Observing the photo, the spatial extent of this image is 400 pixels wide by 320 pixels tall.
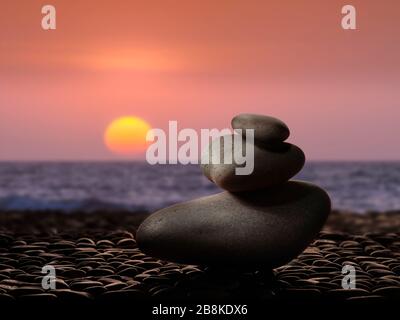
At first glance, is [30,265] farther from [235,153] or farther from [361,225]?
[361,225]

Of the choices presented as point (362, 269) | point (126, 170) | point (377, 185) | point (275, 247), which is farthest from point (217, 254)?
point (126, 170)

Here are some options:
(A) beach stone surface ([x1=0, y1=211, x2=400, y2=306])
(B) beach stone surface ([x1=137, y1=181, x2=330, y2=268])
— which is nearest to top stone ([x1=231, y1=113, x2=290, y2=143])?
(B) beach stone surface ([x1=137, y1=181, x2=330, y2=268])

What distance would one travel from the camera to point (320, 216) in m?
4.18

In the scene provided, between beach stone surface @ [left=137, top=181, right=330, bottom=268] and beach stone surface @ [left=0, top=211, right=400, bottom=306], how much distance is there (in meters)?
0.15

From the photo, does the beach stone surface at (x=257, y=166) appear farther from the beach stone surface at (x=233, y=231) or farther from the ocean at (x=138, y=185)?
the ocean at (x=138, y=185)

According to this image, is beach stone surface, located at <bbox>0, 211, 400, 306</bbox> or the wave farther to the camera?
the wave

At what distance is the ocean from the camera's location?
16.8m

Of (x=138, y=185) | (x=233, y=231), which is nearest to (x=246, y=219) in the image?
(x=233, y=231)

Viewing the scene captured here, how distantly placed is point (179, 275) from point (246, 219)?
0.61 m

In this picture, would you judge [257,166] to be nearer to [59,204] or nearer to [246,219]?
[246,219]

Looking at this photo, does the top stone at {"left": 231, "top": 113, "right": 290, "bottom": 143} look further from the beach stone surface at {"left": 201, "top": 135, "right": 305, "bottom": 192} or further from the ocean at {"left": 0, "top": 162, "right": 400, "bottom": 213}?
the ocean at {"left": 0, "top": 162, "right": 400, "bottom": 213}

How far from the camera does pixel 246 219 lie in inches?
158

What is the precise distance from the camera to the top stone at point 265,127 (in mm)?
4031
